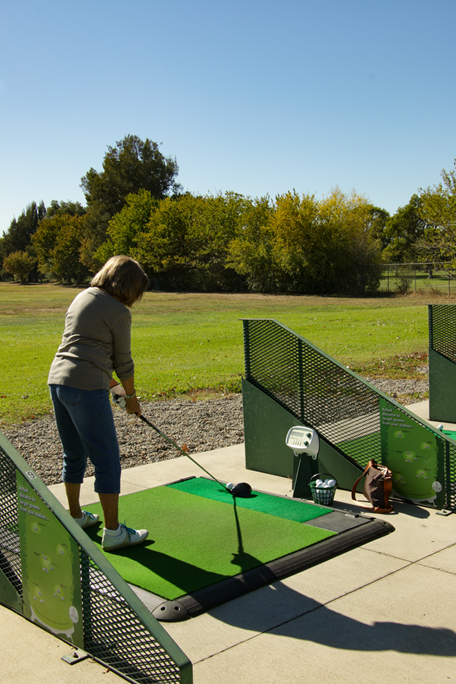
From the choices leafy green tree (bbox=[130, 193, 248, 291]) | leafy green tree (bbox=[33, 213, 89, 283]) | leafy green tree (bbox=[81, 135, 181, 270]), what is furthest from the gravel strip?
leafy green tree (bbox=[33, 213, 89, 283])

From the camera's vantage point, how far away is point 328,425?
5.05 metres

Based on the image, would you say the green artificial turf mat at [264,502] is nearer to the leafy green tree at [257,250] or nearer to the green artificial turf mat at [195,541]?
the green artificial turf mat at [195,541]

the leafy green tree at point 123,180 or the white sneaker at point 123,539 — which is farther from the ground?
the leafy green tree at point 123,180

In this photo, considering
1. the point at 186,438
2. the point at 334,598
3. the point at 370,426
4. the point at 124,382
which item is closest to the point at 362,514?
the point at 370,426

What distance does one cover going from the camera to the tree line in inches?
1512

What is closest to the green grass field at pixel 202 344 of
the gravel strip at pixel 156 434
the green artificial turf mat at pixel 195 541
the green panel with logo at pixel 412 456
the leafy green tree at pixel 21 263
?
the gravel strip at pixel 156 434

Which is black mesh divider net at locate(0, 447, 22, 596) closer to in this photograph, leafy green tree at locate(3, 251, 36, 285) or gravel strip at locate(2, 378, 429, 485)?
gravel strip at locate(2, 378, 429, 485)

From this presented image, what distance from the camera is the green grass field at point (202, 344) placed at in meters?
10.4

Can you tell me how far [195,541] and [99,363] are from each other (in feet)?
4.55

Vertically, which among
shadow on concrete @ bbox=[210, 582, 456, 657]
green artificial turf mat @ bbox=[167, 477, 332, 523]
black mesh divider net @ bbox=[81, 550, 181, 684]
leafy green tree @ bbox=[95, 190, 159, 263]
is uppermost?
leafy green tree @ bbox=[95, 190, 159, 263]

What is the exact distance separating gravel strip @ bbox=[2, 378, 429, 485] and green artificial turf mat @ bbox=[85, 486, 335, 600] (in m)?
1.53

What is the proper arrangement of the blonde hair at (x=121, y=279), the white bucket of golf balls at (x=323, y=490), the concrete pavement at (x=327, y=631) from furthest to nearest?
the white bucket of golf balls at (x=323, y=490) → the blonde hair at (x=121, y=279) → the concrete pavement at (x=327, y=631)

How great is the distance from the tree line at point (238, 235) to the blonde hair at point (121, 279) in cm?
3048

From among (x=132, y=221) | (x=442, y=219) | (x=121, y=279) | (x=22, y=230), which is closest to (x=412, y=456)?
(x=121, y=279)
